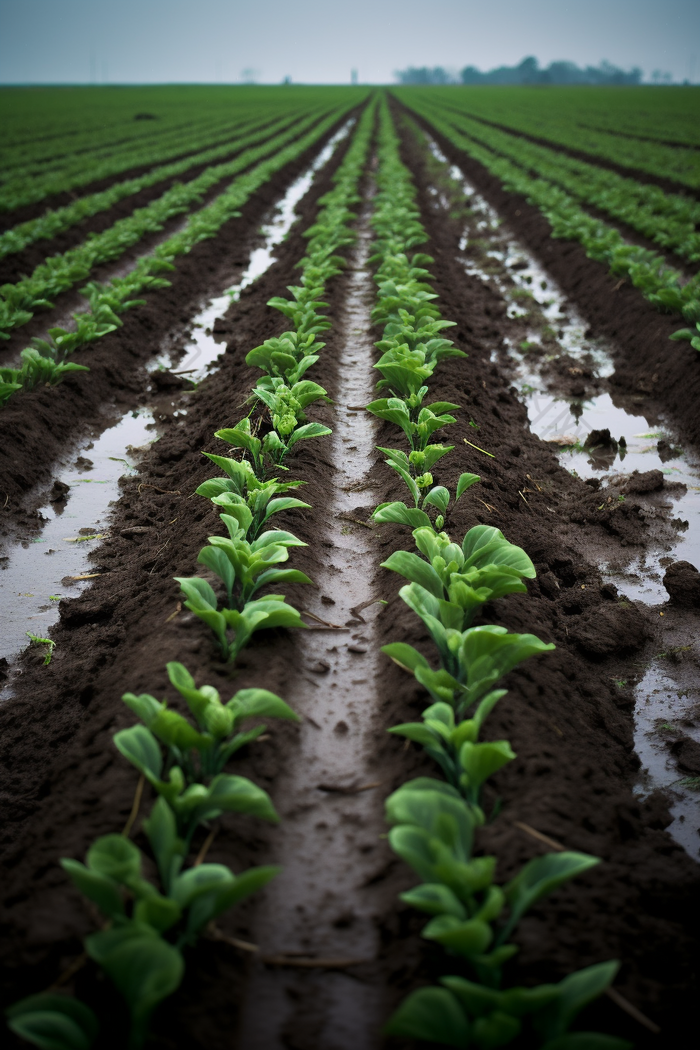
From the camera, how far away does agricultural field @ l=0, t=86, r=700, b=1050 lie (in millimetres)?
1924

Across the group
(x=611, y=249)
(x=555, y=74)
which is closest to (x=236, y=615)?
(x=611, y=249)

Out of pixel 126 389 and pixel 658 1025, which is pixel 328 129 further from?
pixel 658 1025

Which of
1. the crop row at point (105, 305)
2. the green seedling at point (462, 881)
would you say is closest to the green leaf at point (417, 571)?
the green seedling at point (462, 881)

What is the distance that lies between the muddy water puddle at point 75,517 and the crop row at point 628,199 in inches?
276

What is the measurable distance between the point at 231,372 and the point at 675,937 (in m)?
5.83

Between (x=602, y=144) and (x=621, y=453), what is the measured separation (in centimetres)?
2361

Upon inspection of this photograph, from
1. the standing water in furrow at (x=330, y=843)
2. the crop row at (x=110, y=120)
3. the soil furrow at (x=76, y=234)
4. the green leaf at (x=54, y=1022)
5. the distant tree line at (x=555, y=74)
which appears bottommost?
the standing water in furrow at (x=330, y=843)

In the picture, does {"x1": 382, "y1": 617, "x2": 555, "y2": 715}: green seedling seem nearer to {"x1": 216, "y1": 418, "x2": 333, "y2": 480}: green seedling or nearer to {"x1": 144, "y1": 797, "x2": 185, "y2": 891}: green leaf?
{"x1": 144, "y1": 797, "x2": 185, "y2": 891}: green leaf

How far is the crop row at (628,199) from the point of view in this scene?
10.7m

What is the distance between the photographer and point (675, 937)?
209 cm

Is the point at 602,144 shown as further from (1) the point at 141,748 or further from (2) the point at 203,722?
(1) the point at 141,748

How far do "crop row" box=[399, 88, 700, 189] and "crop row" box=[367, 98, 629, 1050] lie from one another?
16452mm

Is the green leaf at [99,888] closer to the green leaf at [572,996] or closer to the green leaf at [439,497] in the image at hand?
the green leaf at [572,996]

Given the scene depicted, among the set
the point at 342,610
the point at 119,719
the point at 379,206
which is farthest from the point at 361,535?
the point at 379,206
